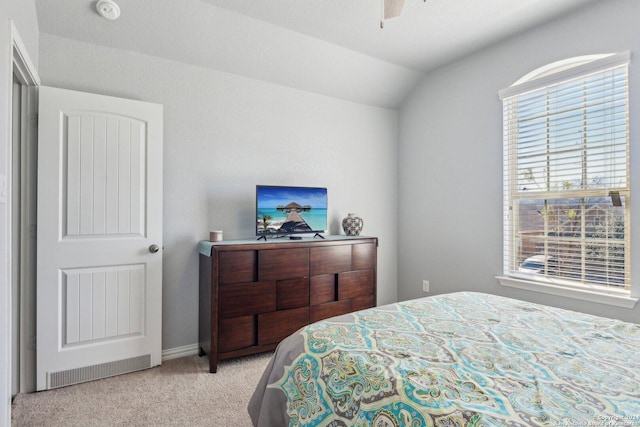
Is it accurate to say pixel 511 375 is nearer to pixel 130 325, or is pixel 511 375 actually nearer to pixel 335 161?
pixel 130 325

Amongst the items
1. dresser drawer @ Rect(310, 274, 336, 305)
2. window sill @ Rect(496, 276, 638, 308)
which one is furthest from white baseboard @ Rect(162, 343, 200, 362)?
window sill @ Rect(496, 276, 638, 308)

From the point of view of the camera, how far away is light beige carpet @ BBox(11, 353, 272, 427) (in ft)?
6.28

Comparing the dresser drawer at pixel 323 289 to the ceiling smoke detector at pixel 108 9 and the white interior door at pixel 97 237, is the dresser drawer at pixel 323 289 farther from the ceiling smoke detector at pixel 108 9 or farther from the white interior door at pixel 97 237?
the ceiling smoke detector at pixel 108 9

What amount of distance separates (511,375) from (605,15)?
2682mm

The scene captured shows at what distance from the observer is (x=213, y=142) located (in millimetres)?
2957

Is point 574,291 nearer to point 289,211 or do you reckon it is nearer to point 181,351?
point 289,211

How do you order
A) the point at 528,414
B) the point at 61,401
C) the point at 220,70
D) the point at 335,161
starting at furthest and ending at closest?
the point at 335,161 < the point at 220,70 < the point at 61,401 < the point at 528,414

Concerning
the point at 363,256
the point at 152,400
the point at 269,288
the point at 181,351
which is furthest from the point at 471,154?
the point at 152,400

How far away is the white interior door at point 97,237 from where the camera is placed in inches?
88.4

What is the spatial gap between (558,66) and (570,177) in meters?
0.90

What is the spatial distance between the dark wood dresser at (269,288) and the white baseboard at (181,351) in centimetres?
10

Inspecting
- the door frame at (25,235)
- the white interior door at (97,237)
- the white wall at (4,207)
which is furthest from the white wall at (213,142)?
the white wall at (4,207)

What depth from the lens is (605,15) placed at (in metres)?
2.35

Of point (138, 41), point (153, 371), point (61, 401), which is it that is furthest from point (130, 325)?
point (138, 41)
